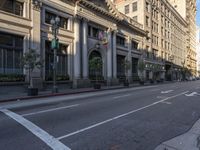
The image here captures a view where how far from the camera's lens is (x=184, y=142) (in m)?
5.42

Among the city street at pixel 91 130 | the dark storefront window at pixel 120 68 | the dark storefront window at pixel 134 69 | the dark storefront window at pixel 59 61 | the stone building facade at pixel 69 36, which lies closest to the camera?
the city street at pixel 91 130

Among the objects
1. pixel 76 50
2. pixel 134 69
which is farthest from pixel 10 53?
pixel 134 69

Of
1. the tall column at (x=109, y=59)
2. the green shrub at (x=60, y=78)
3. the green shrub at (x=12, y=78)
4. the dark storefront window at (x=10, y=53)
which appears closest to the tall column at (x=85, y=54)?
the green shrub at (x=60, y=78)

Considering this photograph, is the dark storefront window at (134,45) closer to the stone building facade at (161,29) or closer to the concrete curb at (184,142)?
the stone building facade at (161,29)

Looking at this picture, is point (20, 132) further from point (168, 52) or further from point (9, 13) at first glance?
point (168, 52)

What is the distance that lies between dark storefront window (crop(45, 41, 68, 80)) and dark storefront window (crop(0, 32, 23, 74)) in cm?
372

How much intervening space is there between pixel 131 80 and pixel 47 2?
24.0 m

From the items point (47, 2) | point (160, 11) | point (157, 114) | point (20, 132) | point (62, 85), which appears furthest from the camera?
point (160, 11)

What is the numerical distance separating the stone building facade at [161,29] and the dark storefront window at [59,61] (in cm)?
2834

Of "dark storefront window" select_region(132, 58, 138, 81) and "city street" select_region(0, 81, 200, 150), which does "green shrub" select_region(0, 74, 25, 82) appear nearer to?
"city street" select_region(0, 81, 200, 150)

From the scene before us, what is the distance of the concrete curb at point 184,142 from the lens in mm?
5031

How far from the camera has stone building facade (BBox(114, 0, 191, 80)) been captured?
50.4 metres

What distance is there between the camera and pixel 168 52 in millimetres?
66625

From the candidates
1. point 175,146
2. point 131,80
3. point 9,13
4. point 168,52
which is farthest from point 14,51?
point 168,52
